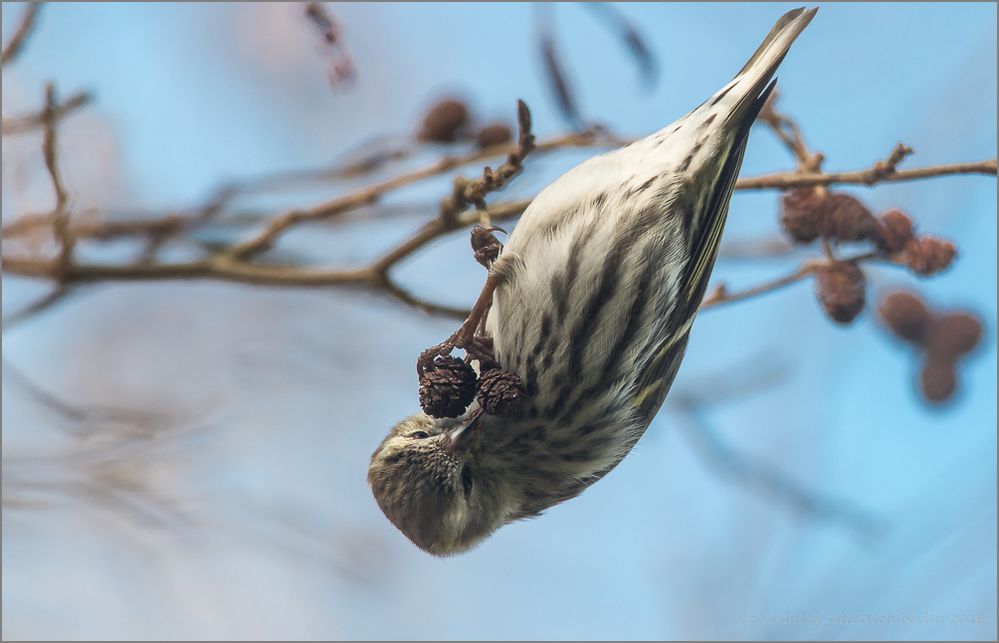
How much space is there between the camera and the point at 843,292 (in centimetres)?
193

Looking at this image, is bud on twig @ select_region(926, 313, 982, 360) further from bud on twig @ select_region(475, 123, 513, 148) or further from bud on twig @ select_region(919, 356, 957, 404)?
bud on twig @ select_region(475, 123, 513, 148)

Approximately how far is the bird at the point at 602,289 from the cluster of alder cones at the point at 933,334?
0.62m

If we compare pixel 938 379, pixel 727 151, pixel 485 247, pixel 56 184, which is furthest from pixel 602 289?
pixel 56 184

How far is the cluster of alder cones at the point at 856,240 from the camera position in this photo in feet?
6.24

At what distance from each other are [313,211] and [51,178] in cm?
55

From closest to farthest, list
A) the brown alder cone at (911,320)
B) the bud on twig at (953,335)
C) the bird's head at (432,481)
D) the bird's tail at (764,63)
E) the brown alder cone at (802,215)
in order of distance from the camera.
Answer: the brown alder cone at (802,215) < the bird's tail at (764,63) < the bird's head at (432,481) < the bud on twig at (953,335) < the brown alder cone at (911,320)

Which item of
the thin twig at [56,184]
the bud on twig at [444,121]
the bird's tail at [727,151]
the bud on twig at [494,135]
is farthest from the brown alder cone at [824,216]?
the thin twig at [56,184]

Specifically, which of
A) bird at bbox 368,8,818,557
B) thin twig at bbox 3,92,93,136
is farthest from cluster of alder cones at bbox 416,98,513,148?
thin twig at bbox 3,92,93,136

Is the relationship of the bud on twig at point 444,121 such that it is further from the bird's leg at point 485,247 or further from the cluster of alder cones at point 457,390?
the cluster of alder cones at point 457,390

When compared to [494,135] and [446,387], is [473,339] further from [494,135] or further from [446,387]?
[494,135]

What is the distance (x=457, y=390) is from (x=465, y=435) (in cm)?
34

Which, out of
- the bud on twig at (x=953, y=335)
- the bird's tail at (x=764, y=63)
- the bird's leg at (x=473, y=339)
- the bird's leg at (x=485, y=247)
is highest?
the bird's tail at (x=764, y=63)

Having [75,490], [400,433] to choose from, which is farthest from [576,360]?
[75,490]

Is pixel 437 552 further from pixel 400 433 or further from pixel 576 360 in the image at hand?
pixel 576 360
